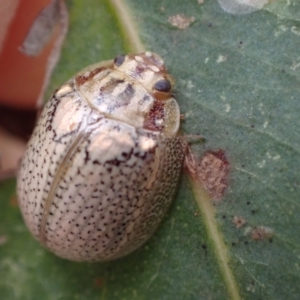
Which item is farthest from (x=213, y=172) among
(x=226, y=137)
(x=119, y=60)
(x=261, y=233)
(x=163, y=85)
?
(x=119, y=60)

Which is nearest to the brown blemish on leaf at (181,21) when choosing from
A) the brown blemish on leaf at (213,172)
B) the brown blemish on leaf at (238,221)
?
the brown blemish on leaf at (213,172)

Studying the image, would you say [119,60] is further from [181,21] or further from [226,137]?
[226,137]

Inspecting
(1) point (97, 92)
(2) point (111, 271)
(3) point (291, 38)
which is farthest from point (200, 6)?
(2) point (111, 271)

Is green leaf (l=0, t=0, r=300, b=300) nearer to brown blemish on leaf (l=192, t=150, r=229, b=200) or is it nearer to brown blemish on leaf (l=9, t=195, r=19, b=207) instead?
brown blemish on leaf (l=192, t=150, r=229, b=200)

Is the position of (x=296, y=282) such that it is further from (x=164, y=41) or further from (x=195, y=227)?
(x=164, y=41)

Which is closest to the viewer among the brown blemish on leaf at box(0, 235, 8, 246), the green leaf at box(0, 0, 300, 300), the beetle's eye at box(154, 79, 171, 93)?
the green leaf at box(0, 0, 300, 300)

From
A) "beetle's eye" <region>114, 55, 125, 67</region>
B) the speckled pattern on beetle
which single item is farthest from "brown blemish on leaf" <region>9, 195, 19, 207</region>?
"beetle's eye" <region>114, 55, 125, 67</region>
